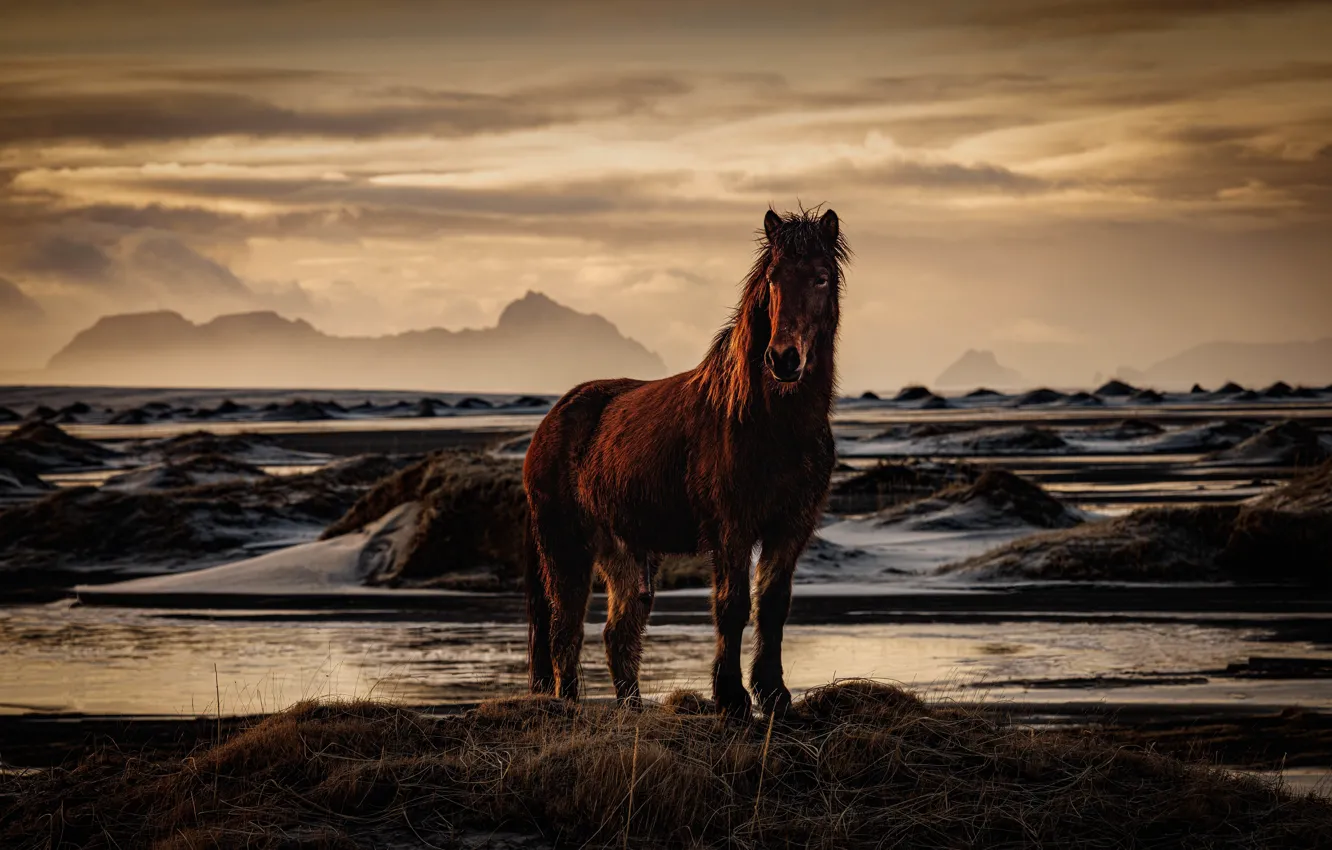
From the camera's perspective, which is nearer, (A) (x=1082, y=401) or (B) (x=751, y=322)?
(B) (x=751, y=322)

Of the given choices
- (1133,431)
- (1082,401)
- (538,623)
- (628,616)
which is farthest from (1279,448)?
(1082,401)

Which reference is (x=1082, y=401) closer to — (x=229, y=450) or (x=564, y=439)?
(x=229, y=450)

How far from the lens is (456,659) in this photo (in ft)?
58.3

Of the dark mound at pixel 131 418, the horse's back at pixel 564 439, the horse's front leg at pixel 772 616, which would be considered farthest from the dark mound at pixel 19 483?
the dark mound at pixel 131 418

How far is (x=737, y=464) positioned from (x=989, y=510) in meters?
22.4

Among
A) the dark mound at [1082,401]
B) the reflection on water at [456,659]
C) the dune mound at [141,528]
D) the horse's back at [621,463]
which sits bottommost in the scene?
the reflection on water at [456,659]

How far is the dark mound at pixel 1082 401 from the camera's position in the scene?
146 m

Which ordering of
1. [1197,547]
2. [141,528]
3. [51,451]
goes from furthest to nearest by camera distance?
[51,451], [141,528], [1197,547]

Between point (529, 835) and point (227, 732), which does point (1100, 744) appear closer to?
point (529, 835)

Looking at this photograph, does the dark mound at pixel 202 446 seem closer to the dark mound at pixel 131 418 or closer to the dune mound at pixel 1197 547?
the dune mound at pixel 1197 547

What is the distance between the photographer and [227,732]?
42.8 ft

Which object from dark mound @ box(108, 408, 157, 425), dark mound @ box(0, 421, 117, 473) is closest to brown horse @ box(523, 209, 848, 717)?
dark mound @ box(0, 421, 117, 473)

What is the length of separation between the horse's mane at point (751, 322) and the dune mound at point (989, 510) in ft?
68.9

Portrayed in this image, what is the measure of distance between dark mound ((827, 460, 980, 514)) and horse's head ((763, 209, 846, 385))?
27235mm
